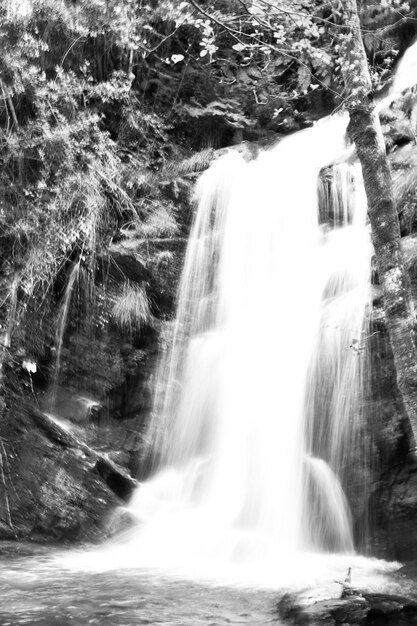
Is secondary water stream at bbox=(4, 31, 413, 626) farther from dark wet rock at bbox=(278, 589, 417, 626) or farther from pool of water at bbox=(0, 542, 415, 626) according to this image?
dark wet rock at bbox=(278, 589, 417, 626)

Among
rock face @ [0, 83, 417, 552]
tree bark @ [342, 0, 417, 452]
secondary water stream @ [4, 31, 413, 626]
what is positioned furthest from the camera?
rock face @ [0, 83, 417, 552]

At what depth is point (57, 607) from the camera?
4.11 meters

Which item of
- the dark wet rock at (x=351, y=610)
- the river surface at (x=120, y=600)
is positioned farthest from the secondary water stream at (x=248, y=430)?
the dark wet rock at (x=351, y=610)

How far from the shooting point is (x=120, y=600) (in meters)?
4.37

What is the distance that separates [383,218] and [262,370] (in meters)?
4.38

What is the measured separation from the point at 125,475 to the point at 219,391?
1780 millimetres

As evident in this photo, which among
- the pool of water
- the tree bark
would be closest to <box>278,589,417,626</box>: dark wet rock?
the pool of water

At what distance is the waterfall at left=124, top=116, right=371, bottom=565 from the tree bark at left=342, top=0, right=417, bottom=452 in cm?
60

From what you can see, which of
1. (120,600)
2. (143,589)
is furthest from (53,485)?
(120,600)

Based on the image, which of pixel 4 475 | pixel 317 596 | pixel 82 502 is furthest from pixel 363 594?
pixel 4 475

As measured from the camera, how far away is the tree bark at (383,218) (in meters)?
3.86

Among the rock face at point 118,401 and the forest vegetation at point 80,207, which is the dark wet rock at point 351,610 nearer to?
the rock face at point 118,401

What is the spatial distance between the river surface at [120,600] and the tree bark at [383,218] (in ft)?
6.17

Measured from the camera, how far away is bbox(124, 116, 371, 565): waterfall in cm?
648
